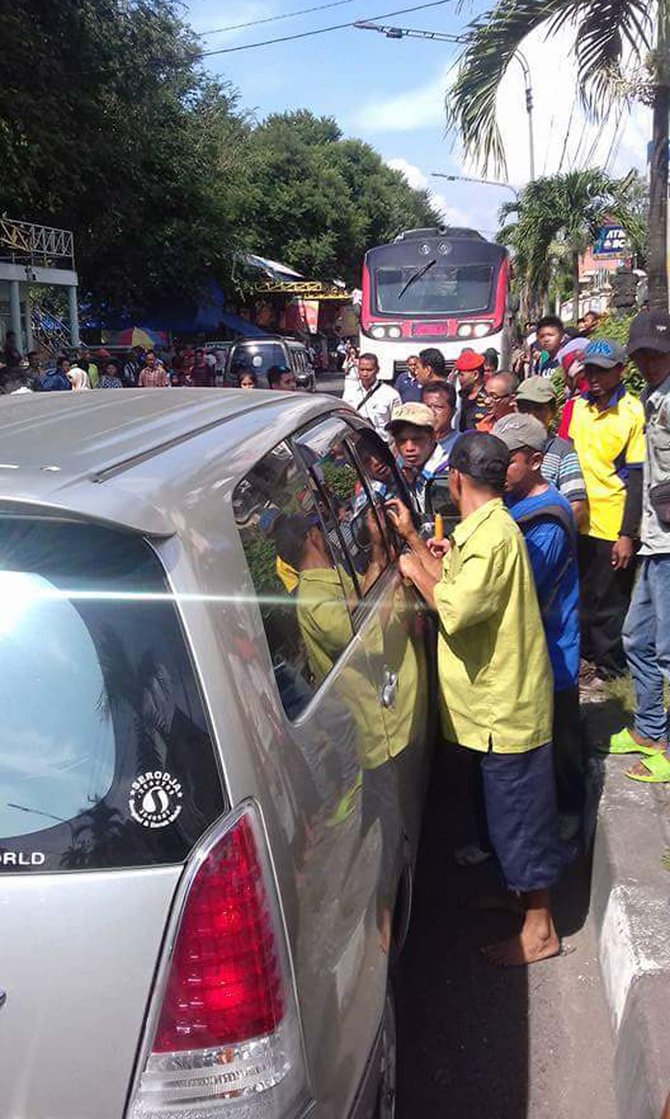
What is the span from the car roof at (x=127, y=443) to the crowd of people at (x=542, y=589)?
68cm

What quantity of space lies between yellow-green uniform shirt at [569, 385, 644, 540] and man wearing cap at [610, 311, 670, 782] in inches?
22.8

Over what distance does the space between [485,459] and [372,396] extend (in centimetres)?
583

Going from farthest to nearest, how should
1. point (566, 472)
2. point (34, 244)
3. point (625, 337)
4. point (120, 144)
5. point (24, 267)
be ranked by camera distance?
point (120, 144)
point (34, 244)
point (24, 267)
point (625, 337)
point (566, 472)

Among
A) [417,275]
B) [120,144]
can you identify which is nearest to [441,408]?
[417,275]

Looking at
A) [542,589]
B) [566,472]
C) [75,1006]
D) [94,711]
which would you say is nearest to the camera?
[75,1006]

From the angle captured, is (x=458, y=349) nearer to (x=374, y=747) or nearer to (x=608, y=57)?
(x=608, y=57)

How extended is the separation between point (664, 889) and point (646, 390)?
1981 mm

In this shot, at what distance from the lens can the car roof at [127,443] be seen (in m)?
1.52

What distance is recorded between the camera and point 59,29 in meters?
16.9

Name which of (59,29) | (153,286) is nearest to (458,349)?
(59,29)

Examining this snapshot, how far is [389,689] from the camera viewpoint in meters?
2.51

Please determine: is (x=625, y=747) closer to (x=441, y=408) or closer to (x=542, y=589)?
(x=542, y=589)

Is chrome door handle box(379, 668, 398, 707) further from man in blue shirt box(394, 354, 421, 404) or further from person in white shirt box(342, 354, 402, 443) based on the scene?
man in blue shirt box(394, 354, 421, 404)

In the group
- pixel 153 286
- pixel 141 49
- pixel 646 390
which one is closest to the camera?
pixel 646 390
